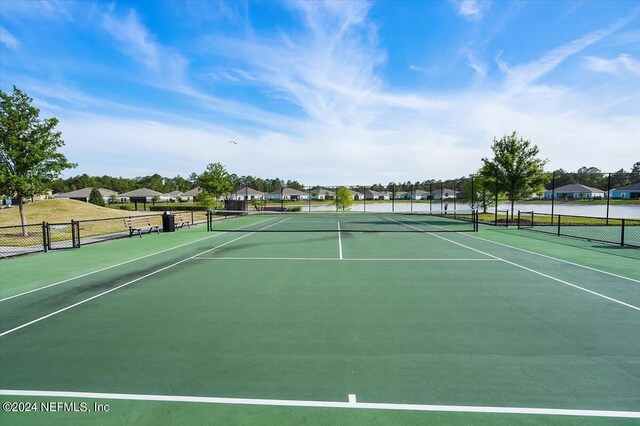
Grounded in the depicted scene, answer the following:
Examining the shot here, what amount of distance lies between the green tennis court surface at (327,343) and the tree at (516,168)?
1879cm

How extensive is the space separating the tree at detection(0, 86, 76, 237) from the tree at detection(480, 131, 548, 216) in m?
32.0

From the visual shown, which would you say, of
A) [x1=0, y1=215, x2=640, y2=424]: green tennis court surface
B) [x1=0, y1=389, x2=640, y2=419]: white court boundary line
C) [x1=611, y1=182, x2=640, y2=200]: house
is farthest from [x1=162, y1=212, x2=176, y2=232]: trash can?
[x1=611, y1=182, x2=640, y2=200]: house

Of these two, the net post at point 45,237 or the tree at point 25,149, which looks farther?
the tree at point 25,149

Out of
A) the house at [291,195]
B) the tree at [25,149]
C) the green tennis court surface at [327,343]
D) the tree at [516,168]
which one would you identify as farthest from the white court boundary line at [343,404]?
the house at [291,195]

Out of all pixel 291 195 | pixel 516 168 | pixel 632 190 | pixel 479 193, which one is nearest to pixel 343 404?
pixel 516 168

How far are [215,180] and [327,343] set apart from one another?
45.0 m

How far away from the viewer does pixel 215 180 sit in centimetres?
4706

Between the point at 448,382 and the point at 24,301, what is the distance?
28.6 ft

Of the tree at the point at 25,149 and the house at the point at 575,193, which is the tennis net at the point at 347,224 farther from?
the house at the point at 575,193

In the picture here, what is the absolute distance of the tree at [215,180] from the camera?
46.9 meters

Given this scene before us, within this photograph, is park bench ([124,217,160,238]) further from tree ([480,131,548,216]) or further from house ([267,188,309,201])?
house ([267,188,309,201])

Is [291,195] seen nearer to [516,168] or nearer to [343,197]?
[343,197]

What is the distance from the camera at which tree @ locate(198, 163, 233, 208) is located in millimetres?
46875

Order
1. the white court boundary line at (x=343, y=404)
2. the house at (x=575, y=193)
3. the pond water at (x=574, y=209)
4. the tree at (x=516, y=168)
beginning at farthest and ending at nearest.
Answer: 1. the house at (x=575, y=193)
2. the pond water at (x=574, y=209)
3. the tree at (x=516, y=168)
4. the white court boundary line at (x=343, y=404)
